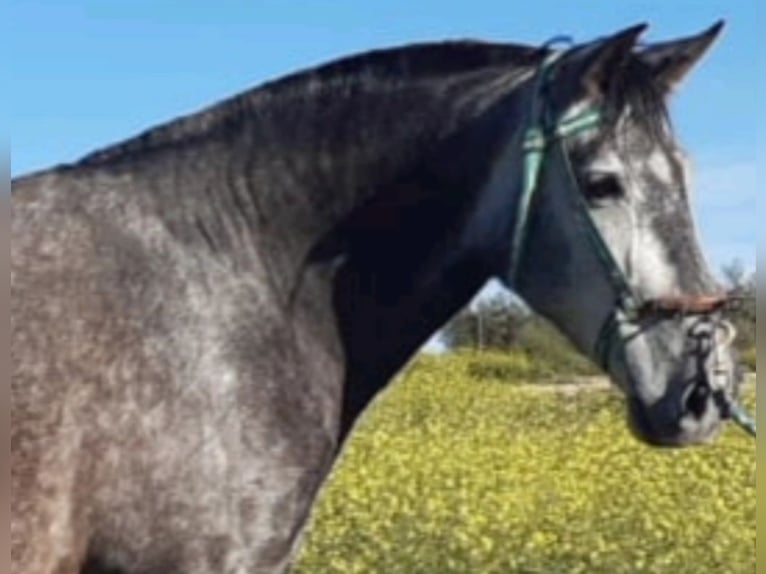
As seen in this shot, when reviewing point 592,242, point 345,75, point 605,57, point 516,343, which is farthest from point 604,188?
point 516,343

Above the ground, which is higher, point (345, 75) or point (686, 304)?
point (345, 75)

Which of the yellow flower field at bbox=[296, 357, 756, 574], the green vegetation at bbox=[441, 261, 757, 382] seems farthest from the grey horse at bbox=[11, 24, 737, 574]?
the green vegetation at bbox=[441, 261, 757, 382]

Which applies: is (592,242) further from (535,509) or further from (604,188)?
(535,509)

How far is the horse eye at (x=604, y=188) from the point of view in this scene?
2.99m

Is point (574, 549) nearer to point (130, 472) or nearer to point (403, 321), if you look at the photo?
point (403, 321)

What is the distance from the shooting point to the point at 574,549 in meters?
6.09

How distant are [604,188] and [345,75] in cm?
57

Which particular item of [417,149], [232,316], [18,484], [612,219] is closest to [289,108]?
[417,149]

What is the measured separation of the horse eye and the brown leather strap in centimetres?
21

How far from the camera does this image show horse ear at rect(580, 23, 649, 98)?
2.95 metres

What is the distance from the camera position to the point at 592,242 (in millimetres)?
2975

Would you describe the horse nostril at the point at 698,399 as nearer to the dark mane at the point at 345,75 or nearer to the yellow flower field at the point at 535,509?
the dark mane at the point at 345,75

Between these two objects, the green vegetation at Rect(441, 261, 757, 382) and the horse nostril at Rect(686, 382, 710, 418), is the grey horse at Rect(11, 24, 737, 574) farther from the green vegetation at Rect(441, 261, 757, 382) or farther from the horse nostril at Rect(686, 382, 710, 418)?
the green vegetation at Rect(441, 261, 757, 382)

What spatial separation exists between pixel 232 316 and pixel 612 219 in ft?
2.30
